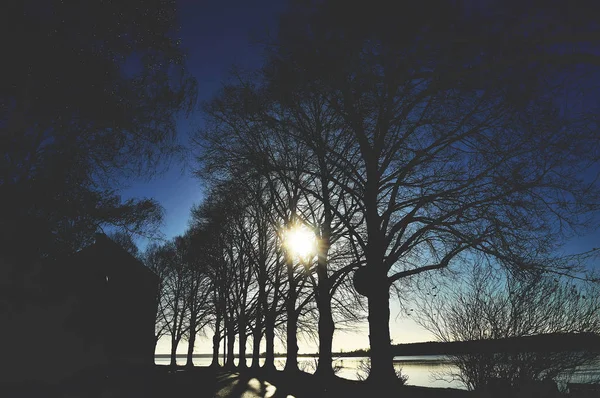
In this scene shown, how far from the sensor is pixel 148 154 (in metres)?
7.93

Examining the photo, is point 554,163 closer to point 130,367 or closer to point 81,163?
point 81,163

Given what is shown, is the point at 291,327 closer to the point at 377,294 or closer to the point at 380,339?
the point at 380,339

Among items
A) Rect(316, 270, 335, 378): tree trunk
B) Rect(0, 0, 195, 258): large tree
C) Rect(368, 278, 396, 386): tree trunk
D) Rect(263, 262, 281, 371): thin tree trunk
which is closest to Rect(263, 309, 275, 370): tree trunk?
Rect(263, 262, 281, 371): thin tree trunk

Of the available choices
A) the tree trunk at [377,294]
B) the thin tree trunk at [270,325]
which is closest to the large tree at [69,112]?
the tree trunk at [377,294]

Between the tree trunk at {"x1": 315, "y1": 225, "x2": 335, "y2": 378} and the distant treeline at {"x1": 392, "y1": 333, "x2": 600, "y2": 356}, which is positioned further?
the tree trunk at {"x1": 315, "y1": 225, "x2": 335, "y2": 378}

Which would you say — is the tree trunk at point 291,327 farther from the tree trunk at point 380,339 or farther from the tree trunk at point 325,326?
the tree trunk at point 380,339

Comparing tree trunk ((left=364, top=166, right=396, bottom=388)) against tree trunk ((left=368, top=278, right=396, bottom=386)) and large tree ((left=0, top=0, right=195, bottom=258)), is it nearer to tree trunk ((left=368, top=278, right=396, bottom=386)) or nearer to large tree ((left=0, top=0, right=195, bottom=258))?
tree trunk ((left=368, top=278, right=396, bottom=386))

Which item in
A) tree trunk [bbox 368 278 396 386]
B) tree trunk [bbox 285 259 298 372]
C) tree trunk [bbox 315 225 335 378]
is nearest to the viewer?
tree trunk [bbox 368 278 396 386]

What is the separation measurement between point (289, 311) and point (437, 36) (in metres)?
15.1

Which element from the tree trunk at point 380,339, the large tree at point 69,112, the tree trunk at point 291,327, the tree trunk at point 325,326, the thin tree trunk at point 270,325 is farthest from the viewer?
the thin tree trunk at point 270,325

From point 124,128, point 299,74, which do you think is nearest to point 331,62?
point 299,74

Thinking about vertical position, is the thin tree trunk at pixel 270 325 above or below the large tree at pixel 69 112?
below

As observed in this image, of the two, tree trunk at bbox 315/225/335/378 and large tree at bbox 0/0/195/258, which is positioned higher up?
large tree at bbox 0/0/195/258

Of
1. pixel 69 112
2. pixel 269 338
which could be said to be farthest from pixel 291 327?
pixel 69 112
